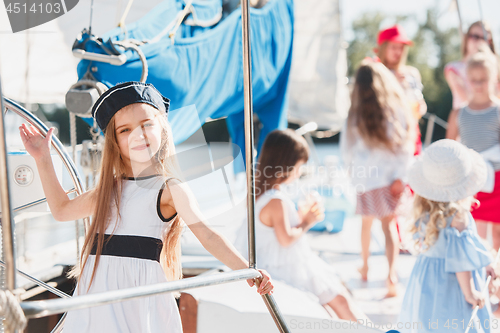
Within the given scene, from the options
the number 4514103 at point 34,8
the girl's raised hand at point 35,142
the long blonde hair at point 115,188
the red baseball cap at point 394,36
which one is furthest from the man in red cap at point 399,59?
the girl's raised hand at point 35,142

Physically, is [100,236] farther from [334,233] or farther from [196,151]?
[334,233]

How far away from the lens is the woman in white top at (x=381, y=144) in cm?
275

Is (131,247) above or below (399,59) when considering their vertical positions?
below

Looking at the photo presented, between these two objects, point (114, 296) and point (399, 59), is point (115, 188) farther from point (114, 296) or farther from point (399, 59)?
point (399, 59)

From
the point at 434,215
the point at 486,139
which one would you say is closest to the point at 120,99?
the point at 434,215

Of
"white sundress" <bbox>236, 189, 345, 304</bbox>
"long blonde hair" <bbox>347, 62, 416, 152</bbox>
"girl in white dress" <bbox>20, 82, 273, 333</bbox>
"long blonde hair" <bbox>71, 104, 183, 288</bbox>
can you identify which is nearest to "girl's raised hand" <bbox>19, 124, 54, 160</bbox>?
"girl in white dress" <bbox>20, 82, 273, 333</bbox>

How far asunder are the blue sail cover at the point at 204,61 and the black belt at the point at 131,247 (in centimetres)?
25

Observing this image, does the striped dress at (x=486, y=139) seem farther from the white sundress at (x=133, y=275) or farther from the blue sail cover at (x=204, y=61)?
the white sundress at (x=133, y=275)

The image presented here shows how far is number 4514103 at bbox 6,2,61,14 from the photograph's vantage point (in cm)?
143

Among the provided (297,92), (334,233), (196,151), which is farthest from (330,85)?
(196,151)

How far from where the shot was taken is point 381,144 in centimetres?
278

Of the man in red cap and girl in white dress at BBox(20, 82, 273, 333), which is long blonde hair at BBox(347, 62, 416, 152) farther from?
girl in white dress at BBox(20, 82, 273, 333)

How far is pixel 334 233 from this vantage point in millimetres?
4012

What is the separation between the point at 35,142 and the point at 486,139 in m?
2.22
